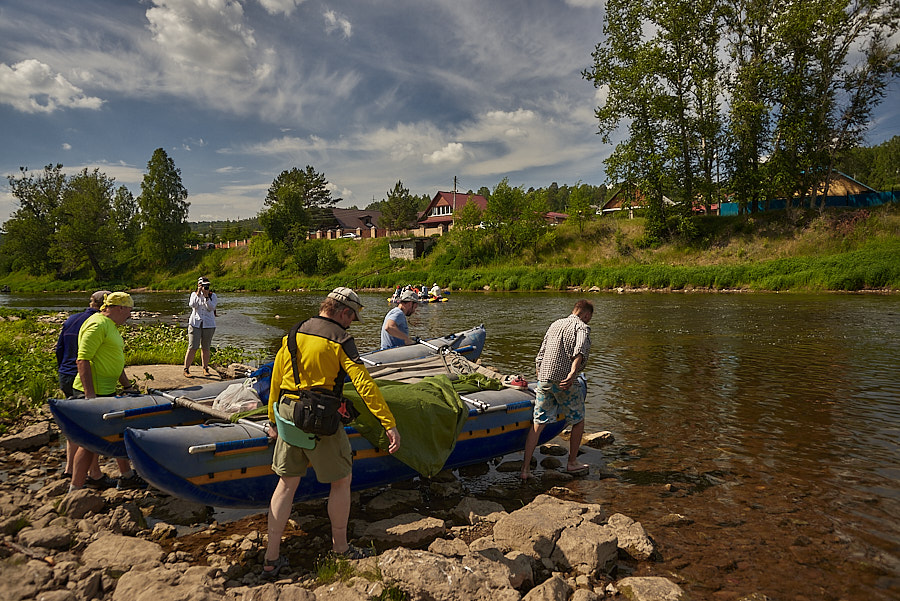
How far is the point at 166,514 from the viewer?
5.95 meters

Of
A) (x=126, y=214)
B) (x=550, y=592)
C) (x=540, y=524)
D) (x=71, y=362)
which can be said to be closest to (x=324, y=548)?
(x=540, y=524)

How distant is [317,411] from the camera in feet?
14.0

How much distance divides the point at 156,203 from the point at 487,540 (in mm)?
80029

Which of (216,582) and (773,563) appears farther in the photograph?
(773,563)

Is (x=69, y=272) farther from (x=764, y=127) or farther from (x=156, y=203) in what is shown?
(x=764, y=127)

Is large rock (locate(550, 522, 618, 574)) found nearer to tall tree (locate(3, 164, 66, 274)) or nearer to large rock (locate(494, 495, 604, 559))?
large rock (locate(494, 495, 604, 559))

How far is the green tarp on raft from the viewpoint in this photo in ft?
19.6

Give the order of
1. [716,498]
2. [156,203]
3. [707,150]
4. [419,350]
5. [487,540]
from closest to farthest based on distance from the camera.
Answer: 1. [487,540]
2. [716,498]
3. [419,350]
4. [707,150]
5. [156,203]

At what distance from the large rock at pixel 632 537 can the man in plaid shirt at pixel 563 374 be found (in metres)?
1.75

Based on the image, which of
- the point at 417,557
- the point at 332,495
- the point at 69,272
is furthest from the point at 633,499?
the point at 69,272

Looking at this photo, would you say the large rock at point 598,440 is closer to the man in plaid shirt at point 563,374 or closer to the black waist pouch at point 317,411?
the man in plaid shirt at point 563,374

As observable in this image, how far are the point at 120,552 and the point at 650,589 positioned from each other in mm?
4650

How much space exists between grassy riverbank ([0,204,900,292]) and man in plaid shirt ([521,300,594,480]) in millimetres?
32373

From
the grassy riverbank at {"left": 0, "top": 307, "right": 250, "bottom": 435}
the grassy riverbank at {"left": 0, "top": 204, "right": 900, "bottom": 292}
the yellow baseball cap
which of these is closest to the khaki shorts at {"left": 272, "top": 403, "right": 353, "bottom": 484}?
the yellow baseball cap
